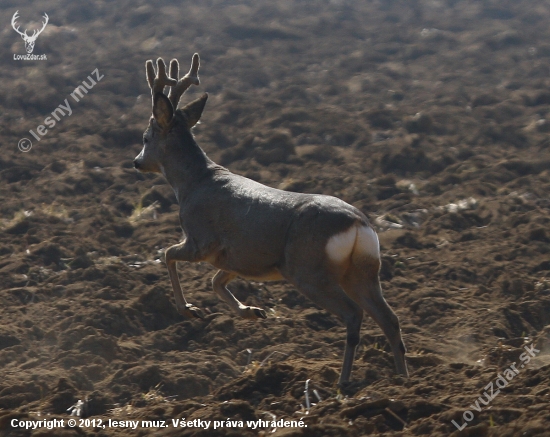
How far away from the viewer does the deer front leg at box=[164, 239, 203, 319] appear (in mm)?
9273

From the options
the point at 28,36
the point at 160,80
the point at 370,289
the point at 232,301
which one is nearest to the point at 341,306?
the point at 370,289

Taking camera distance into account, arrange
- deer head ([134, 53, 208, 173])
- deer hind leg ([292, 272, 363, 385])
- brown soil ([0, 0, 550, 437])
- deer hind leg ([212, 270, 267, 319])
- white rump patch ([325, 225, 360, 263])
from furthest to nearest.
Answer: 1. deer head ([134, 53, 208, 173])
2. deer hind leg ([212, 270, 267, 319])
3. white rump patch ([325, 225, 360, 263])
4. deer hind leg ([292, 272, 363, 385])
5. brown soil ([0, 0, 550, 437])

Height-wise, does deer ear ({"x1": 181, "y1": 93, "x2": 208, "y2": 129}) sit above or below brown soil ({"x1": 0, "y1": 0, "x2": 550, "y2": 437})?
above

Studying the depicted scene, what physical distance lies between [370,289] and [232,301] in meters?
1.71

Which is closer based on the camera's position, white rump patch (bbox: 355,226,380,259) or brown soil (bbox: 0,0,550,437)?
brown soil (bbox: 0,0,550,437)

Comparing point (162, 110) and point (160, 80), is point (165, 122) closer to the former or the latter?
point (162, 110)

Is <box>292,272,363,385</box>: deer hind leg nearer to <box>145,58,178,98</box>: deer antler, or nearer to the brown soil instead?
the brown soil

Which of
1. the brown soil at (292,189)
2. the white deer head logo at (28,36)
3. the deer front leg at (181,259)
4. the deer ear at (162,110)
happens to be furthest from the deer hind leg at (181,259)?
the white deer head logo at (28,36)

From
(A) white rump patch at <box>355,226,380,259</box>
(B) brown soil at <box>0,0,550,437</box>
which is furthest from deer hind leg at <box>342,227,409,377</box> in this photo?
(B) brown soil at <box>0,0,550,437</box>

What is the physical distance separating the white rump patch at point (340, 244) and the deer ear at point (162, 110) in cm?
289

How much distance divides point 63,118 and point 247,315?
12.1 m

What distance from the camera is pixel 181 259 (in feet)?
30.7

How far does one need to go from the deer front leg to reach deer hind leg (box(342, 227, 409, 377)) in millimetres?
1697

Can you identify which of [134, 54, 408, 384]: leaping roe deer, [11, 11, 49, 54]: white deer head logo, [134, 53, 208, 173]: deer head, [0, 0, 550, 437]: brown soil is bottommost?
[0, 0, 550, 437]: brown soil
